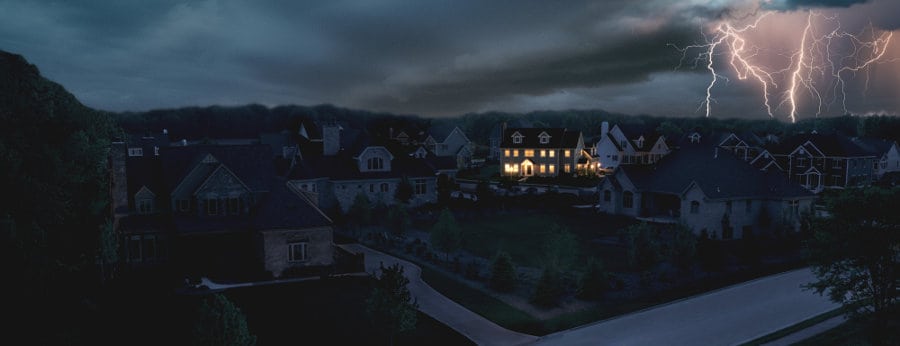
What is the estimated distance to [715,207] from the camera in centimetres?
4334

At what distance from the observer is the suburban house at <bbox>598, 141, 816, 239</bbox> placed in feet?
143

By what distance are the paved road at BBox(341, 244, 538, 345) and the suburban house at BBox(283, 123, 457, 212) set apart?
22.3 m

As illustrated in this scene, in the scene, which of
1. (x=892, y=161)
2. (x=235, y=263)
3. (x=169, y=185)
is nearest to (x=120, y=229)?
(x=169, y=185)

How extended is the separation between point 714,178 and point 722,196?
2.48 metres

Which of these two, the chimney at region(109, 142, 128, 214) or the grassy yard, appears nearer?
the chimney at region(109, 142, 128, 214)

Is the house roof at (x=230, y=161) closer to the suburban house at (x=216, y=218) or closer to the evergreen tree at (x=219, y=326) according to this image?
the suburban house at (x=216, y=218)

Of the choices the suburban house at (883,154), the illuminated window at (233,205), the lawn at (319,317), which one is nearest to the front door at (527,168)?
the suburban house at (883,154)

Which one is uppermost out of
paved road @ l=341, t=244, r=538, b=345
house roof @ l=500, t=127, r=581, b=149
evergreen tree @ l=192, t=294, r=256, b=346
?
house roof @ l=500, t=127, r=581, b=149

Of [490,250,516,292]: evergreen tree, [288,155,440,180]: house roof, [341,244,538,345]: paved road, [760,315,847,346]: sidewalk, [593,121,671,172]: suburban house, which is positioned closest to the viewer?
[760,315,847,346]: sidewalk

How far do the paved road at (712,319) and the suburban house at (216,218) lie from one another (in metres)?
16.0

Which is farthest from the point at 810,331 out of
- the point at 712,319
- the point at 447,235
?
the point at 447,235

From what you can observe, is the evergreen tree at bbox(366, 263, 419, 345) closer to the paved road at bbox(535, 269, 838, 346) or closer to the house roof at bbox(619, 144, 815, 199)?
the paved road at bbox(535, 269, 838, 346)

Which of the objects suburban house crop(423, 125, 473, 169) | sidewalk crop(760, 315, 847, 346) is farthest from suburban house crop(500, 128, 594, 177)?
sidewalk crop(760, 315, 847, 346)

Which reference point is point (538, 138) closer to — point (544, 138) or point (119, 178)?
point (544, 138)
